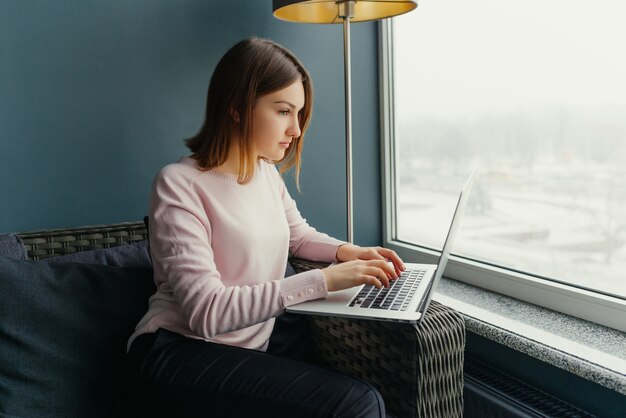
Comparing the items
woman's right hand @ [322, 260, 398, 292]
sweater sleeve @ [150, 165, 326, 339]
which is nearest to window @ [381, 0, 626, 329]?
woman's right hand @ [322, 260, 398, 292]

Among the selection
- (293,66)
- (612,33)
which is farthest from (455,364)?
(612,33)

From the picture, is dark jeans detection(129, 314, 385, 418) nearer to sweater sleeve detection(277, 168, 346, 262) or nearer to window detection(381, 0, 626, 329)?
sweater sleeve detection(277, 168, 346, 262)

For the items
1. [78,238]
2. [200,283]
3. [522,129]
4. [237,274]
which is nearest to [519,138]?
[522,129]

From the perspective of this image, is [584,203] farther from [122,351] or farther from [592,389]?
[122,351]

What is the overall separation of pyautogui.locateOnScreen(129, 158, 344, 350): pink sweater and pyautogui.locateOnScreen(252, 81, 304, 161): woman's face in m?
0.11

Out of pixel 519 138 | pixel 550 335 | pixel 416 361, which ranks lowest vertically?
pixel 550 335

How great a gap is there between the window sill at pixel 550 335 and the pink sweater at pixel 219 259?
0.58m

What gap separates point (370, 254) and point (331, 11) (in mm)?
964

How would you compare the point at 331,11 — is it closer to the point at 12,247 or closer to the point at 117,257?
the point at 117,257

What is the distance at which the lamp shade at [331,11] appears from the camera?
6.14ft

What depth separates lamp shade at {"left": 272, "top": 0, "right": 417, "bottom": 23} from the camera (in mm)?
1871

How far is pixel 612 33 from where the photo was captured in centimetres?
143

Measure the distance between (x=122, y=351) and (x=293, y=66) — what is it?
761mm

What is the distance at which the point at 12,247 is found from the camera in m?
1.40
